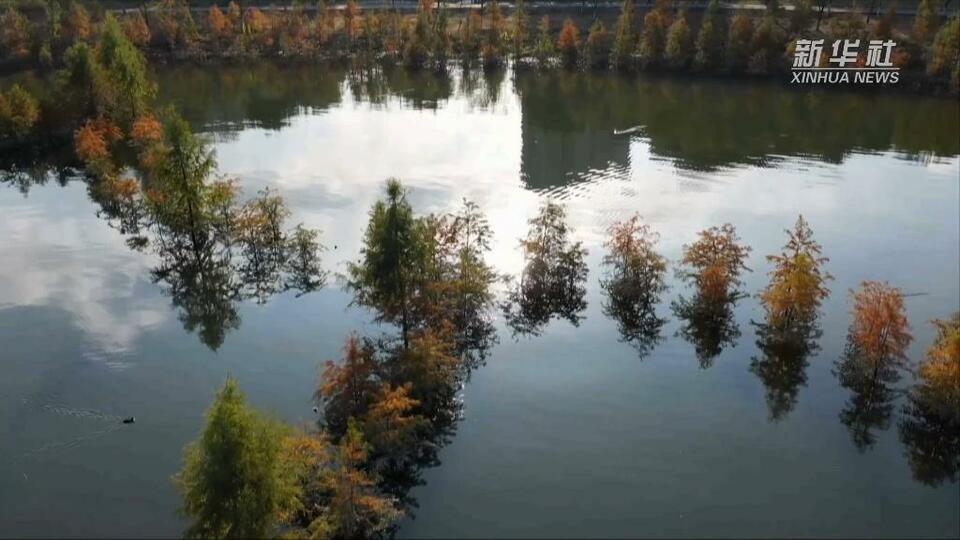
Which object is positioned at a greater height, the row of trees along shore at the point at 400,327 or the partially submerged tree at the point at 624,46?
the partially submerged tree at the point at 624,46

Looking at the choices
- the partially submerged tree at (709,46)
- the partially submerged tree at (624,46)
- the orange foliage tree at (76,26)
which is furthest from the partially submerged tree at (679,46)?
the orange foliage tree at (76,26)

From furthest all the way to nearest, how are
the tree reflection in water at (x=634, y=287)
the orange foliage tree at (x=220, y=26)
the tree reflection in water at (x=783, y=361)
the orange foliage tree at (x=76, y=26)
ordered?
the orange foliage tree at (x=220, y=26) < the orange foliage tree at (x=76, y=26) < the tree reflection in water at (x=634, y=287) < the tree reflection in water at (x=783, y=361)

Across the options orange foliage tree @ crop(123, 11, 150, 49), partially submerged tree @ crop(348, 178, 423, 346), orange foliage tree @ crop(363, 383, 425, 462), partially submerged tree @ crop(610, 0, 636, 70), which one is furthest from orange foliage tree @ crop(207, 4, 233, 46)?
orange foliage tree @ crop(363, 383, 425, 462)

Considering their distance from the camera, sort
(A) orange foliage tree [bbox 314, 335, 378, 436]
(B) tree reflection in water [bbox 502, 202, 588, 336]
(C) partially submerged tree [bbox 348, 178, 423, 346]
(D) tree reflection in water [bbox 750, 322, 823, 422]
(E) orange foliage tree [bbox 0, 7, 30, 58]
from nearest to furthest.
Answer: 1. (A) orange foliage tree [bbox 314, 335, 378, 436]
2. (C) partially submerged tree [bbox 348, 178, 423, 346]
3. (D) tree reflection in water [bbox 750, 322, 823, 422]
4. (B) tree reflection in water [bbox 502, 202, 588, 336]
5. (E) orange foliage tree [bbox 0, 7, 30, 58]

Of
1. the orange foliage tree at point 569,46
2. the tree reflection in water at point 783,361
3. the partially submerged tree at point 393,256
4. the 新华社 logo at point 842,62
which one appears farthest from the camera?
the orange foliage tree at point 569,46

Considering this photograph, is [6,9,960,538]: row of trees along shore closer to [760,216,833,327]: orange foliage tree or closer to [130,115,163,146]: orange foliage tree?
[760,216,833,327]: orange foliage tree

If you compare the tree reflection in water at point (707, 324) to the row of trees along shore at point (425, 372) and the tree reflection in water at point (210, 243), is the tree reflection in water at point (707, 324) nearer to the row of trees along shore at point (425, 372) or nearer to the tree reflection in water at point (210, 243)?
the row of trees along shore at point (425, 372)
